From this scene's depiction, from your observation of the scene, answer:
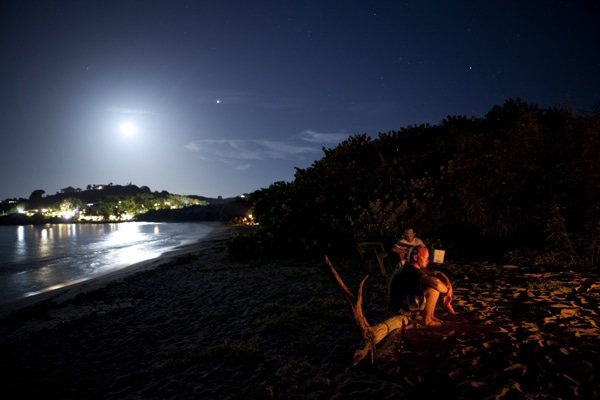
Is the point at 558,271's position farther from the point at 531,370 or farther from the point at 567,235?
the point at 531,370

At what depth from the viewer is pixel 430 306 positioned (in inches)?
215

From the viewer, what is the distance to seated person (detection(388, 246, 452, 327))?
5176mm

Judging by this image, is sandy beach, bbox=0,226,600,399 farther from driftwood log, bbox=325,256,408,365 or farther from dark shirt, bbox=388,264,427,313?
dark shirt, bbox=388,264,427,313

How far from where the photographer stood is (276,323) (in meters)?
7.11

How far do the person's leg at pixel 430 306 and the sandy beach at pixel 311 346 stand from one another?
0.50 ft

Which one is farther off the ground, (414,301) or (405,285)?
(405,285)

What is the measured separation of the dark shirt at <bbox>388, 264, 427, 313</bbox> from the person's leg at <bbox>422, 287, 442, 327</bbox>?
0.52ft

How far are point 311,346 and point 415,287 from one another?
224 centimetres

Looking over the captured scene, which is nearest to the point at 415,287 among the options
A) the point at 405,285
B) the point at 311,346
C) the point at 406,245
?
the point at 405,285

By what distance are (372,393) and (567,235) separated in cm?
930

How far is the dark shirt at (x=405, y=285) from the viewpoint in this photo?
5.19 metres

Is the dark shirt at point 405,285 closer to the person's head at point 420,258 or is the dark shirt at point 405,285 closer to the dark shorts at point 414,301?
the dark shorts at point 414,301

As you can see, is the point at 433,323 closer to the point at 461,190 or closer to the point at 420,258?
the point at 420,258

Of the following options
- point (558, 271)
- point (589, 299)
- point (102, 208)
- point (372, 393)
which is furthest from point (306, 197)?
point (102, 208)
